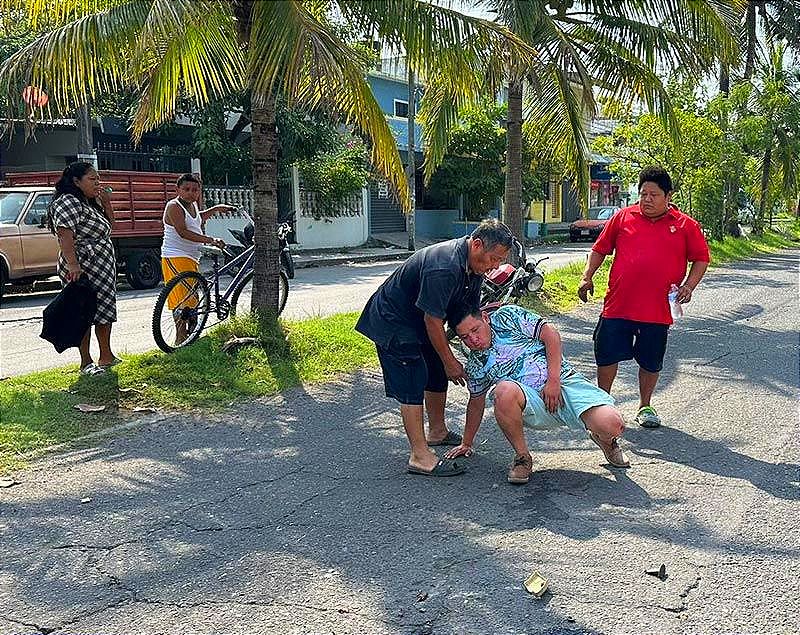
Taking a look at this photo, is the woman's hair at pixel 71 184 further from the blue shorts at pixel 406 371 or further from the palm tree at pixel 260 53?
the blue shorts at pixel 406 371

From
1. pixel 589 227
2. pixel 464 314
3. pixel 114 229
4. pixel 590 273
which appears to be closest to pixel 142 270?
pixel 114 229

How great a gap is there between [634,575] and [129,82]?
22.8 ft

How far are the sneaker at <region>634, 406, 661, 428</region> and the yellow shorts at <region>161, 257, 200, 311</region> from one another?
436cm

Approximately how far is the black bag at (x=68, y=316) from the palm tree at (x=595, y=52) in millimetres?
5770

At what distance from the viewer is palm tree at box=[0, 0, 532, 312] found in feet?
20.9

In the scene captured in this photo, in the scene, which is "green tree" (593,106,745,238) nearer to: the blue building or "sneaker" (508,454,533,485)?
the blue building

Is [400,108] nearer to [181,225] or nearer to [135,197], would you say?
[135,197]

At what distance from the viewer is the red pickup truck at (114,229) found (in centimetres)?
1337

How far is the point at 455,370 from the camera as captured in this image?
4855mm

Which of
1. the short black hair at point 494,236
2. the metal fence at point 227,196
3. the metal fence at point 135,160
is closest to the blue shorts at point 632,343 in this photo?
the short black hair at point 494,236

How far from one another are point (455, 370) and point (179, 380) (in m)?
3.02

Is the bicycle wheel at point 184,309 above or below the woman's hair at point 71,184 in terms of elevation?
below

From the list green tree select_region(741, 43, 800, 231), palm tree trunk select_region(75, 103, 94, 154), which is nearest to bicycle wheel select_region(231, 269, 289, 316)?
palm tree trunk select_region(75, 103, 94, 154)

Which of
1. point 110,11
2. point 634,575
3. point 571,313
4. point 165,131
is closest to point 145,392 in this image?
point 110,11
